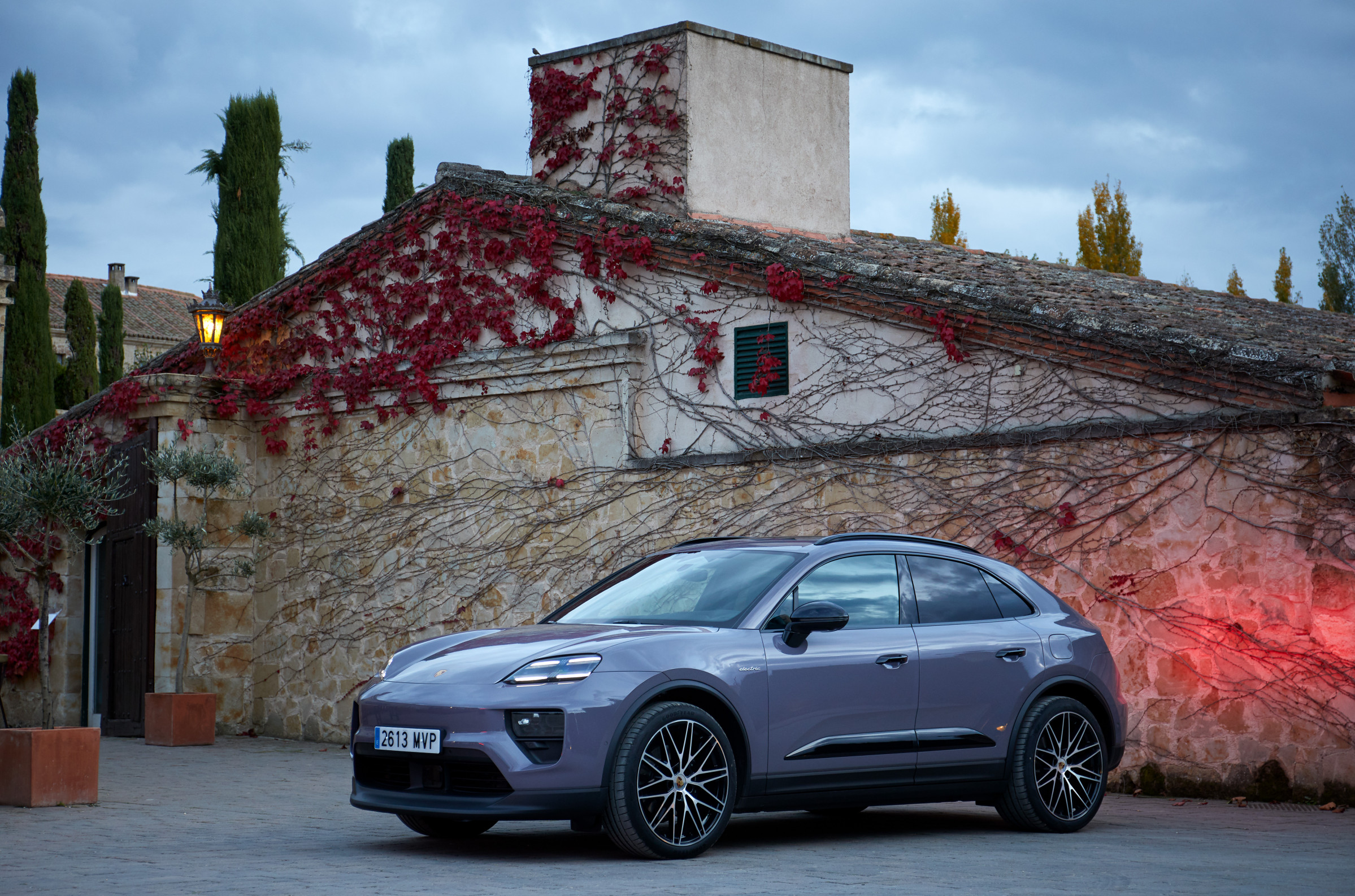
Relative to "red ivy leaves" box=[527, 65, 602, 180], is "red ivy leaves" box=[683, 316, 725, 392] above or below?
below

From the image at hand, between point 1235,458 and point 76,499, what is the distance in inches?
299

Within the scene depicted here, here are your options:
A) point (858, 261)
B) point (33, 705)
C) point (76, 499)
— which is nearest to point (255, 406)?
point (33, 705)

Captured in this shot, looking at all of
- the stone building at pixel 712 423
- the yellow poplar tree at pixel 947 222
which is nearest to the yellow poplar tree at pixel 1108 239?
the yellow poplar tree at pixel 947 222

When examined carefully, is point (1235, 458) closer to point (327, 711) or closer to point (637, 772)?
point (637, 772)

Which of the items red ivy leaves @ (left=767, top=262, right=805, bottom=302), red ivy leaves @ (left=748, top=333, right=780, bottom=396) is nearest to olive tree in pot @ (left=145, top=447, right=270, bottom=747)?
red ivy leaves @ (left=748, top=333, right=780, bottom=396)

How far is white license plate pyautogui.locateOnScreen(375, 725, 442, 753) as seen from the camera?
639 centimetres

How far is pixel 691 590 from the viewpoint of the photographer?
7379 mm

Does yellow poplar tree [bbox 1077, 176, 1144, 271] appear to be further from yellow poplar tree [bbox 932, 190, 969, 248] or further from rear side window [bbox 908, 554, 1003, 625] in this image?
rear side window [bbox 908, 554, 1003, 625]

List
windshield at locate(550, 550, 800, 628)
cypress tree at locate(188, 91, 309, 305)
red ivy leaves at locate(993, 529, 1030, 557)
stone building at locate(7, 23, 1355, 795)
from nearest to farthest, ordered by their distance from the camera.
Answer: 1. windshield at locate(550, 550, 800, 628)
2. stone building at locate(7, 23, 1355, 795)
3. red ivy leaves at locate(993, 529, 1030, 557)
4. cypress tree at locate(188, 91, 309, 305)

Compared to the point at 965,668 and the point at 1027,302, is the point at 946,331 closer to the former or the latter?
the point at 1027,302

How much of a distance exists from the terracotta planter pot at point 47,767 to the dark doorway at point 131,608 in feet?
19.9

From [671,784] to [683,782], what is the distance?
56mm

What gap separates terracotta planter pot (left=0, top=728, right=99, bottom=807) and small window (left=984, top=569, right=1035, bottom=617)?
569 centimetres

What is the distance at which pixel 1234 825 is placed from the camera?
8.11 metres
